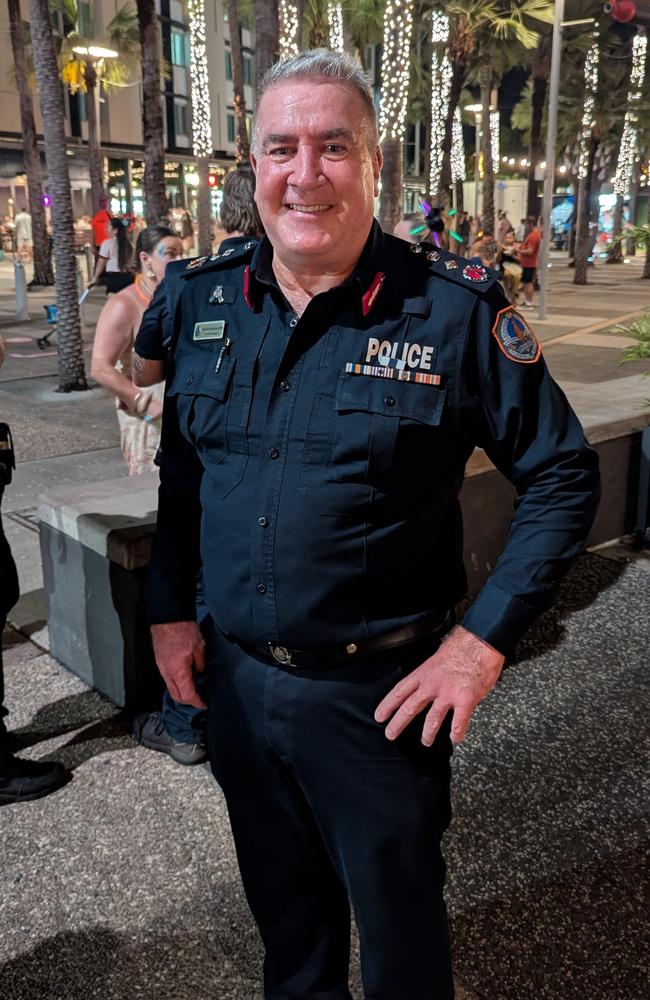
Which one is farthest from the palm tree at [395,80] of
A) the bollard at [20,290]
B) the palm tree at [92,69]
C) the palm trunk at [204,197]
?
the palm tree at [92,69]

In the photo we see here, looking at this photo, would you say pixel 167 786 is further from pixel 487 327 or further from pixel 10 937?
pixel 487 327

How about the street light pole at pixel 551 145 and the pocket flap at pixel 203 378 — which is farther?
the street light pole at pixel 551 145

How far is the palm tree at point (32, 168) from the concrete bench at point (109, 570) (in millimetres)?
20173

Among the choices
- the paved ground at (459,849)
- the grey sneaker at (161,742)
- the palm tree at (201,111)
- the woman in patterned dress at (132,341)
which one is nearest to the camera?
the paved ground at (459,849)

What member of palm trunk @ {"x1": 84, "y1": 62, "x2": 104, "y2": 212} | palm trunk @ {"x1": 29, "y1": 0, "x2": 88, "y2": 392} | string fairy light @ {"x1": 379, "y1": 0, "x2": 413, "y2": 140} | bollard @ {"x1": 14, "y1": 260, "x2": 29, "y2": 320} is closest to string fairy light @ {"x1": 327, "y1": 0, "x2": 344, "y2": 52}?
string fairy light @ {"x1": 379, "y1": 0, "x2": 413, "y2": 140}

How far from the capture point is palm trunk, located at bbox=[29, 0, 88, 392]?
10.6 meters

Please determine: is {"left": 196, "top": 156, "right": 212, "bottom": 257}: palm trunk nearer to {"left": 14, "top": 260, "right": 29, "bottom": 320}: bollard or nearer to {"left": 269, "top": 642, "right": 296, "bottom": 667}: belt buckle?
{"left": 14, "top": 260, "right": 29, "bottom": 320}: bollard

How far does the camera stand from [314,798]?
6.10 ft

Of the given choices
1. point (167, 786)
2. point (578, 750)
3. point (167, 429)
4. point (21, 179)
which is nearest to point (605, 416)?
point (578, 750)

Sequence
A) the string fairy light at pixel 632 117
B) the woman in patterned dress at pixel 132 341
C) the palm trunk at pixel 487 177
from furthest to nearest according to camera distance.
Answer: the string fairy light at pixel 632 117
the palm trunk at pixel 487 177
the woman in patterned dress at pixel 132 341

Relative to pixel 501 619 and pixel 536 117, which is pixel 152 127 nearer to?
pixel 501 619

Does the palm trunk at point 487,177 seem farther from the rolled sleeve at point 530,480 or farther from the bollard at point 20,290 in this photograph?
the rolled sleeve at point 530,480

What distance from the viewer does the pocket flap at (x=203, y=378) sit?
6.23 feet

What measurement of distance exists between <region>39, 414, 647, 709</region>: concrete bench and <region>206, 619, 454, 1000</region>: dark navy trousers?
1.73 metres
